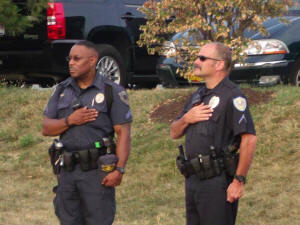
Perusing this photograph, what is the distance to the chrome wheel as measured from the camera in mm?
10578

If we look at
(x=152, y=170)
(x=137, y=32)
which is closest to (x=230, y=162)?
(x=152, y=170)

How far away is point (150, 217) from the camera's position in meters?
7.20

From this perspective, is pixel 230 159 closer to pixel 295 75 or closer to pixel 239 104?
pixel 239 104

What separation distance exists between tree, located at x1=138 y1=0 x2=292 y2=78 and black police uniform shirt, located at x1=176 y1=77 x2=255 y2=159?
4566 mm

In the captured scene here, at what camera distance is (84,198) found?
195 inches

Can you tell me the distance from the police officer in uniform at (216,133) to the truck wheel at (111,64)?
19.5 ft

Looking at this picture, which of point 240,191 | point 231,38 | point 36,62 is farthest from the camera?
point 36,62

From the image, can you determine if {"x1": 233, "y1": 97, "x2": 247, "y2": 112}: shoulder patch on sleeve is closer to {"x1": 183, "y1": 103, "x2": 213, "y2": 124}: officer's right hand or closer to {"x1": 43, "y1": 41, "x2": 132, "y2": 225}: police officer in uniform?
{"x1": 183, "y1": 103, "x2": 213, "y2": 124}: officer's right hand

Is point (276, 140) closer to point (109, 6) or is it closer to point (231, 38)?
point (231, 38)

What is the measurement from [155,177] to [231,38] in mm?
2219

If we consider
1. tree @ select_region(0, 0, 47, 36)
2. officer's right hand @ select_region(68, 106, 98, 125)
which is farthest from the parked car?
officer's right hand @ select_region(68, 106, 98, 125)

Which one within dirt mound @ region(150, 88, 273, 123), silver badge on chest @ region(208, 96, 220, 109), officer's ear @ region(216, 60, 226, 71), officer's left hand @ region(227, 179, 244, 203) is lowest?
dirt mound @ region(150, 88, 273, 123)

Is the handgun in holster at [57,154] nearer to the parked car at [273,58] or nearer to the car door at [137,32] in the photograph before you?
the parked car at [273,58]

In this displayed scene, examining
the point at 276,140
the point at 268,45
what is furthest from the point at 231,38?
the point at 276,140
